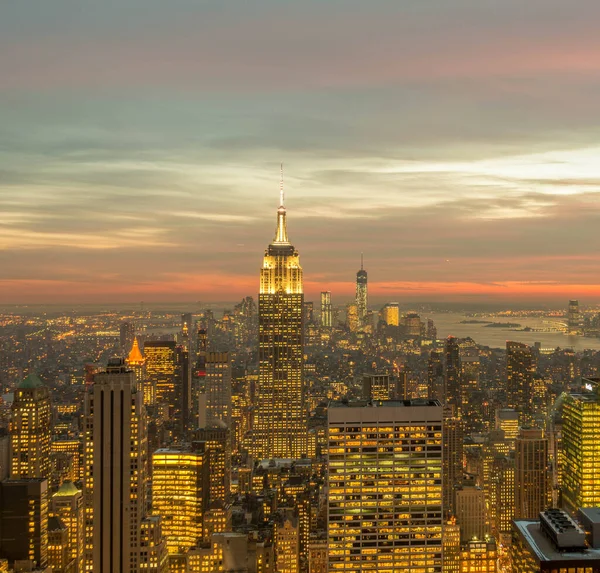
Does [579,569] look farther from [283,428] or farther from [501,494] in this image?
[283,428]

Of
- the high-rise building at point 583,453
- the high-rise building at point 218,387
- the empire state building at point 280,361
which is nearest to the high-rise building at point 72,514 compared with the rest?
the high-rise building at point 583,453

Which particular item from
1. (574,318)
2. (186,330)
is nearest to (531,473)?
(574,318)

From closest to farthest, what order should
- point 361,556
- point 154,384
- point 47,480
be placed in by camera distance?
1. point 361,556
2. point 47,480
3. point 154,384

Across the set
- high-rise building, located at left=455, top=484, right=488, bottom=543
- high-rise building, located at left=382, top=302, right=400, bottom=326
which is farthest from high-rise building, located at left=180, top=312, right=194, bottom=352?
high-rise building, located at left=455, top=484, right=488, bottom=543

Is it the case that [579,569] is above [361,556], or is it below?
above

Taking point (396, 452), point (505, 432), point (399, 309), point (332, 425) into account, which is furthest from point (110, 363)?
point (505, 432)

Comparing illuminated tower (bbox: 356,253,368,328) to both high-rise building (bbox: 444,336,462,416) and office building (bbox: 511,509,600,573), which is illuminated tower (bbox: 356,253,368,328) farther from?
office building (bbox: 511,509,600,573)
